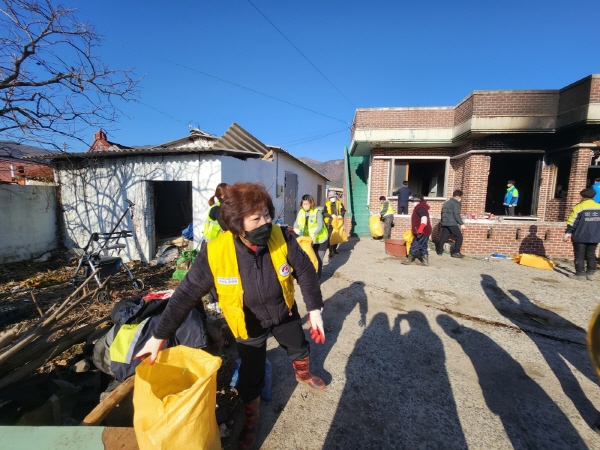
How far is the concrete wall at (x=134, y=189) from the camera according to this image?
24.6 feet

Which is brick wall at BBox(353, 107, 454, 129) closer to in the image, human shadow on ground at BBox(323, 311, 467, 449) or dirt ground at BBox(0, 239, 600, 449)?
dirt ground at BBox(0, 239, 600, 449)

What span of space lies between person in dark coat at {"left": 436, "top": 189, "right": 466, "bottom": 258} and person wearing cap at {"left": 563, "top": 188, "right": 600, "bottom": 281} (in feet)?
7.24

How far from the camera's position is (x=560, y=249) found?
7.73 meters

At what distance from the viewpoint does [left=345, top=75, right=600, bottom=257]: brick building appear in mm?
7930

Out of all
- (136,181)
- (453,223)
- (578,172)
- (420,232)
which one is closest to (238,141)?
(136,181)

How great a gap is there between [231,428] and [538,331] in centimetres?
399

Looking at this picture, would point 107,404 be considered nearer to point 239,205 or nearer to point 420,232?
point 239,205

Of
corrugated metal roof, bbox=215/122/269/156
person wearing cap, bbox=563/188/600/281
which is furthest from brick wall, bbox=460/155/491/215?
corrugated metal roof, bbox=215/122/269/156

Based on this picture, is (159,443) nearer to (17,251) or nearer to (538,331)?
(538,331)

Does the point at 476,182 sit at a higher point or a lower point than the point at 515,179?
lower

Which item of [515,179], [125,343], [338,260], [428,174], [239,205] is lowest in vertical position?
[338,260]

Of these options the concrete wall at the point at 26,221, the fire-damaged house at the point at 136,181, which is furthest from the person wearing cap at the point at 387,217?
the concrete wall at the point at 26,221

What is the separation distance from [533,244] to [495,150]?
132 inches

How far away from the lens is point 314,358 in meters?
3.05
